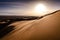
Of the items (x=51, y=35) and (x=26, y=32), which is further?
(x=26, y=32)

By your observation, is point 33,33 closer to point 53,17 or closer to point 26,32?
point 26,32

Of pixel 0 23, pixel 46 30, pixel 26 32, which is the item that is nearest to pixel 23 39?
pixel 26 32

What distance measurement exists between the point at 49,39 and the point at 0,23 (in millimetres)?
2132

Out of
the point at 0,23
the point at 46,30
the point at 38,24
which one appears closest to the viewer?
the point at 46,30

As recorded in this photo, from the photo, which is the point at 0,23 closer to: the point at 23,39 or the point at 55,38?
the point at 23,39

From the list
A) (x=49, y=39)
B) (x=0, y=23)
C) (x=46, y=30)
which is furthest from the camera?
(x=0, y=23)

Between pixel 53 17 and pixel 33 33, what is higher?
pixel 53 17

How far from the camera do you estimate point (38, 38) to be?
2357 mm

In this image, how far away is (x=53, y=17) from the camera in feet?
9.04

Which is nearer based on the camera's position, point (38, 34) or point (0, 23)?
point (38, 34)

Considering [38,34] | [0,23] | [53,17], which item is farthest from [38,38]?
[0,23]

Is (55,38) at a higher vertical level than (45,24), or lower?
lower

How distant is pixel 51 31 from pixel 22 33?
1.74 feet

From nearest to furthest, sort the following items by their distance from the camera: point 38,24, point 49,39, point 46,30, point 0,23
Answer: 1. point 49,39
2. point 46,30
3. point 38,24
4. point 0,23
